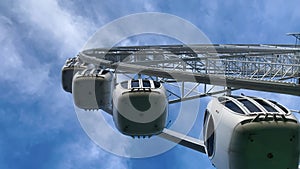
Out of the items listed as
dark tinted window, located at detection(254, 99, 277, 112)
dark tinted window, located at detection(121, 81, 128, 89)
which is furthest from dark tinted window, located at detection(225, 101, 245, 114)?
dark tinted window, located at detection(121, 81, 128, 89)

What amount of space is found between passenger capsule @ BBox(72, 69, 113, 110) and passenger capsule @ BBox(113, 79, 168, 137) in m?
7.33

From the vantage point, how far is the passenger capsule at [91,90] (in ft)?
79.6

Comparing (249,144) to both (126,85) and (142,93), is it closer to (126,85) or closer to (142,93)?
(142,93)

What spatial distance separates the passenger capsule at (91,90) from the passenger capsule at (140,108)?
24.1ft

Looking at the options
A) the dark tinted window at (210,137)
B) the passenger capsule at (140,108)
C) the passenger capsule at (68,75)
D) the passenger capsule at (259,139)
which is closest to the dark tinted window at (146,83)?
the passenger capsule at (140,108)

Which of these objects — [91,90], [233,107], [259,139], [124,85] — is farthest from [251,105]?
[91,90]

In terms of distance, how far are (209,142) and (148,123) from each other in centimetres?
371

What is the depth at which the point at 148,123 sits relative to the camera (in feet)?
54.7

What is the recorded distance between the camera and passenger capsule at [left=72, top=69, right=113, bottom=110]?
79.6 feet

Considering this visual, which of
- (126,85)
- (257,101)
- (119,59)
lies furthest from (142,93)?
(119,59)

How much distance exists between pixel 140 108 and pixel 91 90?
357 inches

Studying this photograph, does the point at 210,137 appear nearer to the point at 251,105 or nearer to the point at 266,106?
the point at 251,105

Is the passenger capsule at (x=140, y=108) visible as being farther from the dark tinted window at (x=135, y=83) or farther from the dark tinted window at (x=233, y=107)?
the dark tinted window at (x=233, y=107)

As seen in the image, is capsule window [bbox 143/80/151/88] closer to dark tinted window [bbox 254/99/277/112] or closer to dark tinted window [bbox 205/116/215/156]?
dark tinted window [bbox 205/116/215/156]
